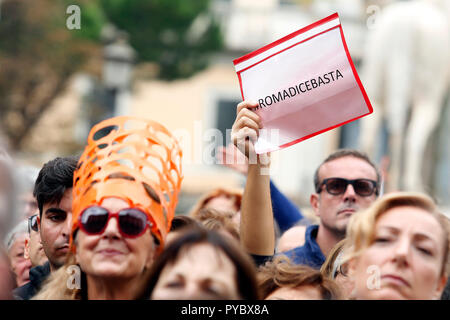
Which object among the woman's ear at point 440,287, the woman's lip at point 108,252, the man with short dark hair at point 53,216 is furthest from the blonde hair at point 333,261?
the man with short dark hair at point 53,216

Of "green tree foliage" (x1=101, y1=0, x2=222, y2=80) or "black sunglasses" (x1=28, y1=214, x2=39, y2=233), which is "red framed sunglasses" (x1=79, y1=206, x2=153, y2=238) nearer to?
"black sunglasses" (x1=28, y1=214, x2=39, y2=233)

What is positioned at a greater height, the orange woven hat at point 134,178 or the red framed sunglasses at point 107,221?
the orange woven hat at point 134,178

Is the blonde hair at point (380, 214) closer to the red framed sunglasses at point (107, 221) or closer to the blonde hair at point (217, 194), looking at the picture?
the red framed sunglasses at point (107, 221)

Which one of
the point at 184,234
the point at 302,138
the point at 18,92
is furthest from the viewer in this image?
the point at 18,92

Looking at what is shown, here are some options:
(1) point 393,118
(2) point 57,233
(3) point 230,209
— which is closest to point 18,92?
(1) point 393,118

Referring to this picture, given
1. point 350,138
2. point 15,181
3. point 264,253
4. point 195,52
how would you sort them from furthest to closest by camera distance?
point 350,138
point 195,52
point 264,253
point 15,181

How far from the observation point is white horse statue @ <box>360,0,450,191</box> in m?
10.5

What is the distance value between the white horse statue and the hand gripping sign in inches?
308

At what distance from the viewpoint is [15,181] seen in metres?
1.62

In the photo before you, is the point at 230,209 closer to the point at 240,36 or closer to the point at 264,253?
the point at 264,253

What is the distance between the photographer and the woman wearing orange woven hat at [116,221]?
2.29 metres

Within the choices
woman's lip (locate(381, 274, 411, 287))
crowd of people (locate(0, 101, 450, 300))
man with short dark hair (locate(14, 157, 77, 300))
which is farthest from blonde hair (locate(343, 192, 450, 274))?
man with short dark hair (locate(14, 157, 77, 300))

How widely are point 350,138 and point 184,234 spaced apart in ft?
52.5

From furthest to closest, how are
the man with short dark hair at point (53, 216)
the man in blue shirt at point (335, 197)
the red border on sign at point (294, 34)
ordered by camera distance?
the man in blue shirt at point (335, 197) → the man with short dark hair at point (53, 216) → the red border on sign at point (294, 34)
